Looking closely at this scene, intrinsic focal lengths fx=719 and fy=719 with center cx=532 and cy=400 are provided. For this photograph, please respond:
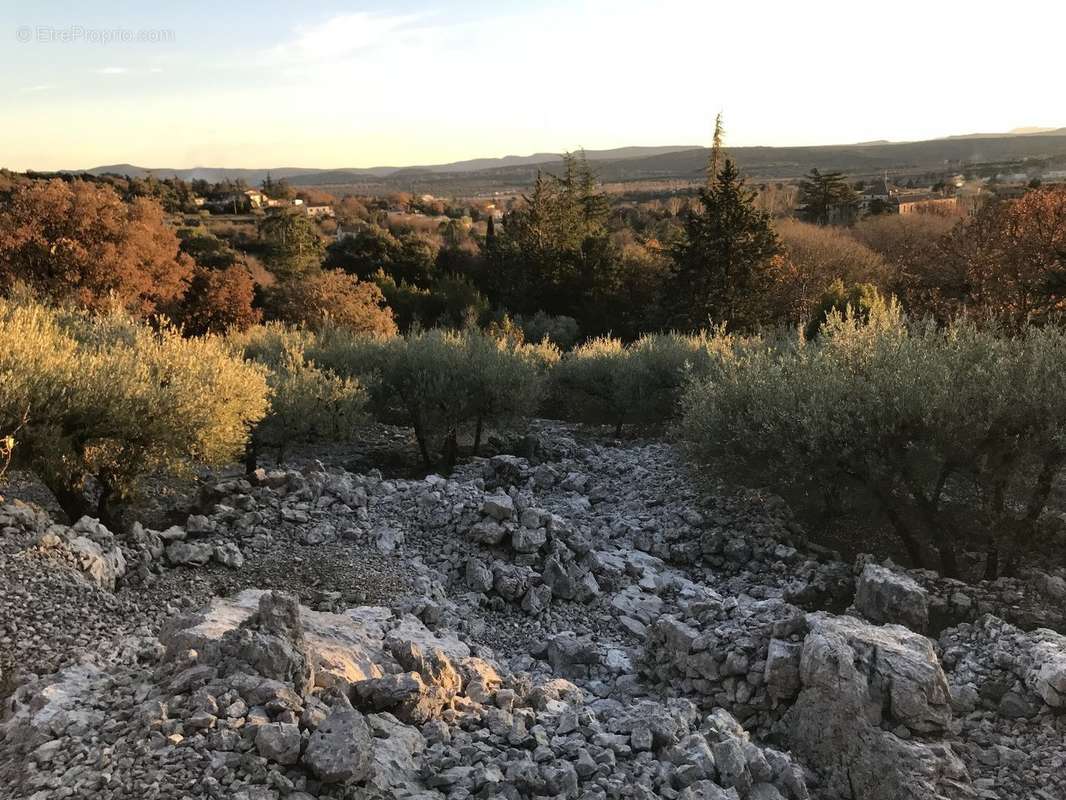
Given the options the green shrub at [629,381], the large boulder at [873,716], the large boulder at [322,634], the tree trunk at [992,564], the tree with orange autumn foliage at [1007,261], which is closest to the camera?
the large boulder at [322,634]

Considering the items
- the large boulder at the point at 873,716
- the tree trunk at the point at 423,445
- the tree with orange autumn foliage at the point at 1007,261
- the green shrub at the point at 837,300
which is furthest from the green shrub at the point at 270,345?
the tree with orange autumn foliage at the point at 1007,261

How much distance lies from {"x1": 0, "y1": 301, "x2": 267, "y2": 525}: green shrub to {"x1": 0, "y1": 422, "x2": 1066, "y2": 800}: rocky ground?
30.7 inches

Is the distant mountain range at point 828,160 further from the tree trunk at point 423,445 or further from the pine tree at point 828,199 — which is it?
the tree trunk at point 423,445

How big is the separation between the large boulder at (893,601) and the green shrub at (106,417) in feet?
28.2

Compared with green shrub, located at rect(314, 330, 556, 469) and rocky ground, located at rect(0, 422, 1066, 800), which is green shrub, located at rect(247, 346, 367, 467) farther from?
rocky ground, located at rect(0, 422, 1066, 800)

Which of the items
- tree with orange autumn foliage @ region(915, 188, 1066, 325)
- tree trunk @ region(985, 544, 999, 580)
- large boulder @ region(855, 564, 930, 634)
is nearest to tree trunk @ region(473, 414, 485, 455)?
large boulder @ region(855, 564, 930, 634)

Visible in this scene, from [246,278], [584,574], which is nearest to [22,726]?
[584,574]

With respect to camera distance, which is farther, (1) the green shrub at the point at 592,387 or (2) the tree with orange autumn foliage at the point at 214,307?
(2) the tree with orange autumn foliage at the point at 214,307

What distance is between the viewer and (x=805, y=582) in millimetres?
9422

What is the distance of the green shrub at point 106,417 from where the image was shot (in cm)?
885

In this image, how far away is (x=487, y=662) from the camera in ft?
23.1

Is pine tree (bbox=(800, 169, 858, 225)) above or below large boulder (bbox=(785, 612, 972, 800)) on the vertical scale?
above

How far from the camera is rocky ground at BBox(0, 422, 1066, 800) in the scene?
14.9ft

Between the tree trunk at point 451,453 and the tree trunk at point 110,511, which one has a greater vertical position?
the tree trunk at point 110,511
